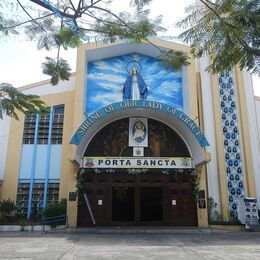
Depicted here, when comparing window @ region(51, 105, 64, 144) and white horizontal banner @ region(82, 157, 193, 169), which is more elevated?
window @ region(51, 105, 64, 144)

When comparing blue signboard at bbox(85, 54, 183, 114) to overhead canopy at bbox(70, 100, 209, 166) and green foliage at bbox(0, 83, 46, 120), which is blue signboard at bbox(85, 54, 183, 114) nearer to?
overhead canopy at bbox(70, 100, 209, 166)

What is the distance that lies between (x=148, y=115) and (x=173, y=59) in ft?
38.7

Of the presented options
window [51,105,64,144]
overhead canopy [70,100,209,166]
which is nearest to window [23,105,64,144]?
window [51,105,64,144]

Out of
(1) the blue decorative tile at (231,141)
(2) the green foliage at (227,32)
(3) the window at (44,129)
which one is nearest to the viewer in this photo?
(2) the green foliage at (227,32)

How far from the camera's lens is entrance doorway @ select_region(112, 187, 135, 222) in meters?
17.1

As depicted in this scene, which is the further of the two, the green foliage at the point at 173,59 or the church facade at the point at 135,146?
the church facade at the point at 135,146

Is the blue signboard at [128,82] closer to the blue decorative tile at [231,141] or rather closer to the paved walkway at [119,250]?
the blue decorative tile at [231,141]

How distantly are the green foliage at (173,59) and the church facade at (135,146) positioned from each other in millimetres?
9809

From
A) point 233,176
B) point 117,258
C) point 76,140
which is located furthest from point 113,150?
point 117,258

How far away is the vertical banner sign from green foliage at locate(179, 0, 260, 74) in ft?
40.6

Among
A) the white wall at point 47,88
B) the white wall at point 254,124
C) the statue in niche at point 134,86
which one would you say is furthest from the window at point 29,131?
the white wall at point 254,124

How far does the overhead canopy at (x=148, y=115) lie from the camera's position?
1575 centimetres

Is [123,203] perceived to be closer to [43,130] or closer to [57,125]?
[57,125]

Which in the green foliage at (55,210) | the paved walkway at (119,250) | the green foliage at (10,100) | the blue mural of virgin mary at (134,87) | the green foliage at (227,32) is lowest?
the paved walkway at (119,250)
